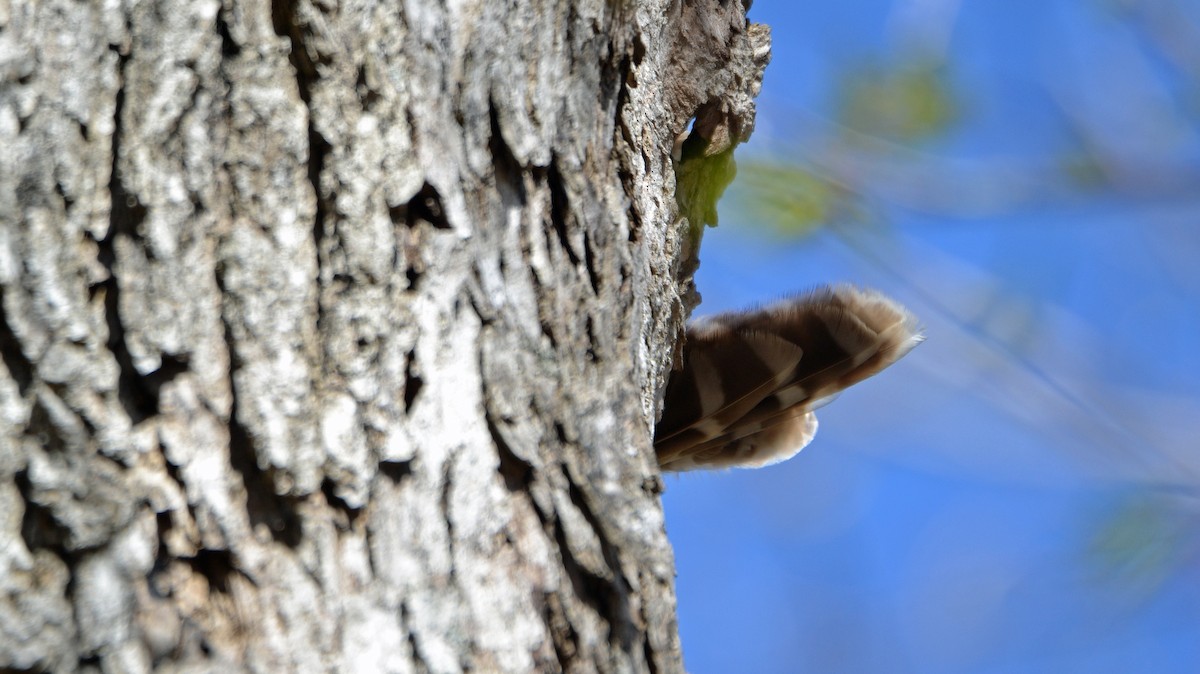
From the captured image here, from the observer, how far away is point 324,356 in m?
0.99

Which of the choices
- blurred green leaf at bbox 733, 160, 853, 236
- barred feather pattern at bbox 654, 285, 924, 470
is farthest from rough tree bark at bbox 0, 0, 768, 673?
blurred green leaf at bbox 733, 160, 853, 236

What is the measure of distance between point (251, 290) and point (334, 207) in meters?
0.11

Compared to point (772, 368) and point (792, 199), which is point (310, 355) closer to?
point (772, 368)

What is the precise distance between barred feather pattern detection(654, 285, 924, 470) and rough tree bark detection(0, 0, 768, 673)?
579 mm

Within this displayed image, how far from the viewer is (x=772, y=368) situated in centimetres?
177

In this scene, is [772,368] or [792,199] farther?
[792,199]

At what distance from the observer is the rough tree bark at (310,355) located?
2.85 ft

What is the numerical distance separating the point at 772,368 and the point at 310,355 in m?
0.94

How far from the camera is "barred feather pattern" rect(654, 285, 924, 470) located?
66.9 inches

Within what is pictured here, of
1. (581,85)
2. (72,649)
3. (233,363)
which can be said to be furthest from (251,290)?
(581,85)

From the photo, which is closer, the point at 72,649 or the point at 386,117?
the point at 72,649

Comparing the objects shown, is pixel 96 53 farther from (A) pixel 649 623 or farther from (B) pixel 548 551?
(A) pixel 649 623

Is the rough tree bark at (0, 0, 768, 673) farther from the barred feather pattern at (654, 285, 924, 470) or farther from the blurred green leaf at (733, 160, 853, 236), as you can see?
the blurred green leaf at (733, 160, 853, 236)

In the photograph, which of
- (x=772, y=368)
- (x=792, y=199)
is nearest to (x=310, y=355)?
(x=772, y=368)
